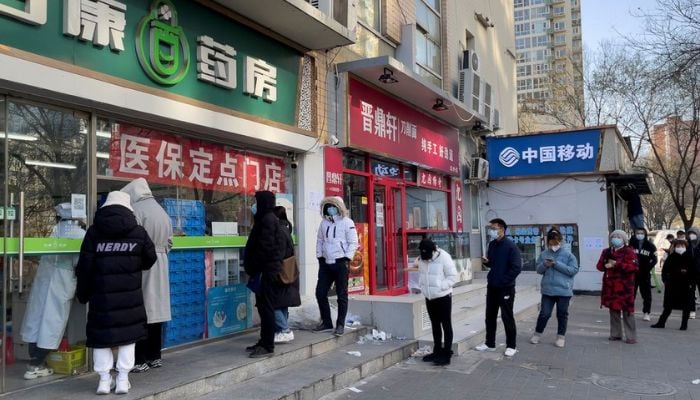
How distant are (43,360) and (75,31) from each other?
3.04m

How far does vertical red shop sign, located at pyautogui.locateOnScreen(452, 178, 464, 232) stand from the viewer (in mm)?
14477

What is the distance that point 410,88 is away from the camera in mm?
10859

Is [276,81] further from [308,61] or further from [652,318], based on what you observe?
[652,318]

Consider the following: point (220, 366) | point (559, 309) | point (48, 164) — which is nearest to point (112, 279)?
point (48, 164)

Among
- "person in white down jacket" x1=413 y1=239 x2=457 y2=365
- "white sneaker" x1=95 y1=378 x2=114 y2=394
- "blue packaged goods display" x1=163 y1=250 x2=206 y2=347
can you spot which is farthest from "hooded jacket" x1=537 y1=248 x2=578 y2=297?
"white sneaker" x1=95 y1=378 x2=114 y2=394

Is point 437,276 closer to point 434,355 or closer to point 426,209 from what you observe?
point 434,355

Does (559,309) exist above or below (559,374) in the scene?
above

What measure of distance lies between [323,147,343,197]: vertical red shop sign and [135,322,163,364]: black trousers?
4.10m

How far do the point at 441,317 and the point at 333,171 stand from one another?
329cm

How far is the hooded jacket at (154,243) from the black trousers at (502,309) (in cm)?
431

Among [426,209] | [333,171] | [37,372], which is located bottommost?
[37,372]

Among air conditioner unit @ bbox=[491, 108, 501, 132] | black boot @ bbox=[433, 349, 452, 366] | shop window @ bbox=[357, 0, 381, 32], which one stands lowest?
black boot @ bbox=[433, 349, 452, 366]

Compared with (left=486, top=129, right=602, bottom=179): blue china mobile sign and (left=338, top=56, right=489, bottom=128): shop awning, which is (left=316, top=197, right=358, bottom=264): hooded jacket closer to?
(left=338, top=56, right=489, bottom=128): shop awning

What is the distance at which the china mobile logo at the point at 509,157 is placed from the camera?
16.2 metres
